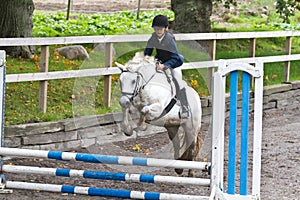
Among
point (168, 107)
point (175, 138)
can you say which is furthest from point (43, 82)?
point (168, 107)

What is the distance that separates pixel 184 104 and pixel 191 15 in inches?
281

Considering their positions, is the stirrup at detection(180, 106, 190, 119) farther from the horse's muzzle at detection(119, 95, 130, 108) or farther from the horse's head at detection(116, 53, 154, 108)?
A: the horse's muzzle at detection(119, 95, 130, 108)

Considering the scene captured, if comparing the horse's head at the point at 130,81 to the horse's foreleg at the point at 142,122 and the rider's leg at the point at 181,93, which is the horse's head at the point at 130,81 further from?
the rider's leg at the point at 181,93

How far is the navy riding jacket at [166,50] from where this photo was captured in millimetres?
6887

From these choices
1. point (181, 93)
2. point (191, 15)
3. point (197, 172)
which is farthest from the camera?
point (191, 15)

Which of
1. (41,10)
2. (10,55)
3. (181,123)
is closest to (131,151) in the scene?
(181,123)

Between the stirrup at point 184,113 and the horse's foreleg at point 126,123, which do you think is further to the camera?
the stirrup at point 184,113

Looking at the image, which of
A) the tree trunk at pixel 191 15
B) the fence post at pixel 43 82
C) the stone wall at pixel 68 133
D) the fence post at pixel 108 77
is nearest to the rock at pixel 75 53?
the fence post at pixel 108 77

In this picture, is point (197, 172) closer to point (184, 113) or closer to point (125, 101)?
point (184, 113)

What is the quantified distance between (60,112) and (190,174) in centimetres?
245

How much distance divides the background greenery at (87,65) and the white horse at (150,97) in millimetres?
1119

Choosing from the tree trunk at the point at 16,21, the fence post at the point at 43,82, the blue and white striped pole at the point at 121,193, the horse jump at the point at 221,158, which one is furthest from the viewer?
the tree trunk at the point at 16,21

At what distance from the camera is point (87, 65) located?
1066cm

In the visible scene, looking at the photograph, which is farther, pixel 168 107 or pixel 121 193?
pixel 168 107
